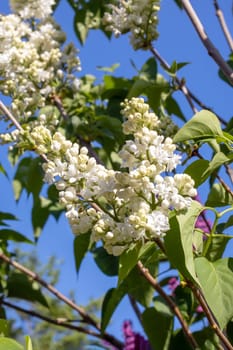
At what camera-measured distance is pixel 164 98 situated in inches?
79.6

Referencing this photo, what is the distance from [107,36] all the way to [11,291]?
104 cm

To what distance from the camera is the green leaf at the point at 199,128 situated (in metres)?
1.12

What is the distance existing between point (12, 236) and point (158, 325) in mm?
576

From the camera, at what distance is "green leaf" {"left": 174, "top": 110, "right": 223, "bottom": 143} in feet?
3.67

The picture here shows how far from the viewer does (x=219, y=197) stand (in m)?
1.47

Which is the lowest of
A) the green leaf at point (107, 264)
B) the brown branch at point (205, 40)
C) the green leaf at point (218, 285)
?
the green leaf at point (218, 285)

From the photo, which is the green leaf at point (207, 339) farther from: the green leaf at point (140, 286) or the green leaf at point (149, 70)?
the green leaf at point (149, 70)

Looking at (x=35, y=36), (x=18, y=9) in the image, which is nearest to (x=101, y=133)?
(x=35, y=36)

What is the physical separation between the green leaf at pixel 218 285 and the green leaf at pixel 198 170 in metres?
0.12

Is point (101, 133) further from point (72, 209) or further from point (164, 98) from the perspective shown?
point (72, 209)

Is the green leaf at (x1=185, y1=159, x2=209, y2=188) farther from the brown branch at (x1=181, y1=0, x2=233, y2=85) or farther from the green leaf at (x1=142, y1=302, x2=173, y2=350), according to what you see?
the green leaf at (x1=142, y1=302, x2=173, y2=350)

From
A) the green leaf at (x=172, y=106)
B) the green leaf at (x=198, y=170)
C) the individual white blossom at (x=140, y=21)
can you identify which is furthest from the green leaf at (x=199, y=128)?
the green leaf at (x=172, y=106)

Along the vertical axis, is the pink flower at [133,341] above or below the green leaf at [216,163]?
below

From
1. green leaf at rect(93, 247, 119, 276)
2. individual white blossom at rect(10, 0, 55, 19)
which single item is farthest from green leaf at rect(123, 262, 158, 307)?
individual white blossom at rect(10, 0, 55, 19)
